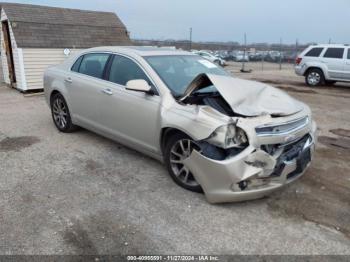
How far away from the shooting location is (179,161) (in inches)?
151

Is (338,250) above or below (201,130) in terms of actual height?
below

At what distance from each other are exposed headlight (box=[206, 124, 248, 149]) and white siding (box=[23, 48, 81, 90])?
820 centimetres

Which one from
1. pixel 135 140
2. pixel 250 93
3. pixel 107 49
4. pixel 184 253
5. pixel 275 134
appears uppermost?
pixel 107 49

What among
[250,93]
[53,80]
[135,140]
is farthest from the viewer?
[53,80]

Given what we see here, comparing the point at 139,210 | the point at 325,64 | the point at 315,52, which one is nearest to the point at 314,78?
the point at 325,64

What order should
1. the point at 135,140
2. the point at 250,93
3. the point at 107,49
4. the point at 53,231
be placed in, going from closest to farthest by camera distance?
the point at 53,231 → the point at 250,93 → the point at 135,140 → the point at 107,49

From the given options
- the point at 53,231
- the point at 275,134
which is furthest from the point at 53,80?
the point at 275,134

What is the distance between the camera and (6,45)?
36.8 feet

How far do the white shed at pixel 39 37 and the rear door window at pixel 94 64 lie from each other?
Answer: 585 centimetres

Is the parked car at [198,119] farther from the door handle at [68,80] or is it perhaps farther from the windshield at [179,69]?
the door handle at [68,80]

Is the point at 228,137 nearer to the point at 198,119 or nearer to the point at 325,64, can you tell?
the point at 198,119

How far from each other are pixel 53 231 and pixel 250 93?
2.48m

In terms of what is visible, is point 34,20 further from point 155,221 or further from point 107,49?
point 155,221

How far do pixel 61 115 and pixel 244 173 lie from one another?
391cm
